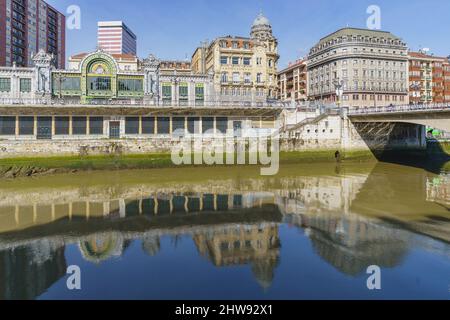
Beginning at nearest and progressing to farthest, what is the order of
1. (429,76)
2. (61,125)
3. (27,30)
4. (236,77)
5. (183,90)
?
(61,125) < (183,90) < (236,77) < (27,30) < (429,76)

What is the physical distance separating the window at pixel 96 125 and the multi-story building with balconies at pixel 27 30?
115 ft

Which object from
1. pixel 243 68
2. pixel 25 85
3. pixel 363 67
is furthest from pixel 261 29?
pixel 25 85

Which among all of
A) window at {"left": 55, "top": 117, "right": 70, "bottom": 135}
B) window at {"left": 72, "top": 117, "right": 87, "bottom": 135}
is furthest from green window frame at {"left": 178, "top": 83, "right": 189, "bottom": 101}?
window at {"left": 55, "top": 117, "right": 70, "bottom": 135}

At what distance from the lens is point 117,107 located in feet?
149

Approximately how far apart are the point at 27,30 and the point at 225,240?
→ 310 feet

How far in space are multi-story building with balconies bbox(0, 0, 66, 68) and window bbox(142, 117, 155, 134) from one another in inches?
1524

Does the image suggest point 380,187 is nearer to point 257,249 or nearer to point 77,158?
point 257,249

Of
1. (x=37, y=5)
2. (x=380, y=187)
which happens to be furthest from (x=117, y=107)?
(x=37, y=5)

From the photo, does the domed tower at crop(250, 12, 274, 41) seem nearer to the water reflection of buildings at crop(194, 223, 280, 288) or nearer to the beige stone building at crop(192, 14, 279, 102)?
the beige stone building at crop(192, 14, 279, 102)

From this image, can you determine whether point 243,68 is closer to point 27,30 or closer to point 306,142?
point 306,142

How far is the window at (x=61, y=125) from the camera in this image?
152ft

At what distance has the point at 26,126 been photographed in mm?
45312

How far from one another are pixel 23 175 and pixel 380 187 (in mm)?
37118

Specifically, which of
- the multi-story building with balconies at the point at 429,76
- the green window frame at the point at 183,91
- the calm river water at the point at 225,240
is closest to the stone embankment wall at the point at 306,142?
the calm river water at the point at 225,240
